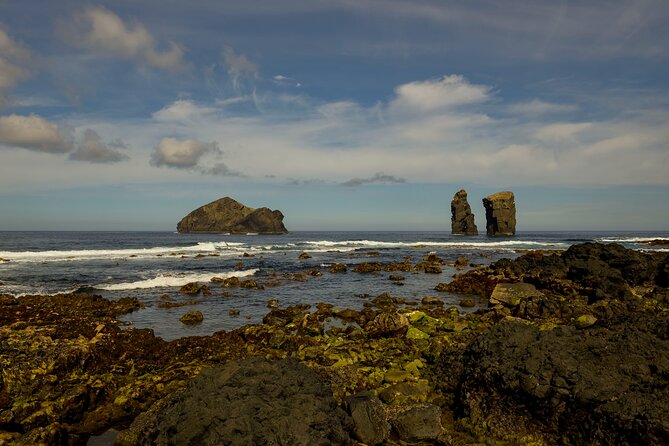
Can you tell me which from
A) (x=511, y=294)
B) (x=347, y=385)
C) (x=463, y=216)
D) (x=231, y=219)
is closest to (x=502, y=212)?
(x=463, y=216)

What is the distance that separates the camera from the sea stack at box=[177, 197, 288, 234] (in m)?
176

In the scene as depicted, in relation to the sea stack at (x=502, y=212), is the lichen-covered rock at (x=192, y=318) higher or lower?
lower

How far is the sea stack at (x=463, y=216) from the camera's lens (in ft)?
518

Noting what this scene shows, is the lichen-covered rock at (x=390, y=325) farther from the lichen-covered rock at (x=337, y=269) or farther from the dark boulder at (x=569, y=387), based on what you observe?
the lichen-covered rock at (x=337, y=269)

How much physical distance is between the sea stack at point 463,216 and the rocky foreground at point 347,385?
146506mm

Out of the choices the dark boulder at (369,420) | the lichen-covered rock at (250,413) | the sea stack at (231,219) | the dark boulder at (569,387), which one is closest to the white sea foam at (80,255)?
the lichen-covered rock at (250,413)

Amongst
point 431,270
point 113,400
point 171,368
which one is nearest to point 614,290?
point 431,270

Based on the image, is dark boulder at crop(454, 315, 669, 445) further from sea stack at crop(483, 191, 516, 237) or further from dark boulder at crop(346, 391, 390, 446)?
sea stack at crop(483, 191, 516, 237)

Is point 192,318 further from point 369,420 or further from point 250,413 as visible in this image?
point 250,413

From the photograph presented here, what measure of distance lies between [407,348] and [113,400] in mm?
8839

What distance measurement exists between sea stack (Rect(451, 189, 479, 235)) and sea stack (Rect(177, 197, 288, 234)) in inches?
2957

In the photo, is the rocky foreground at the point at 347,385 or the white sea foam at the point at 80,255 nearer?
the rocky foreground at the point at 347,385

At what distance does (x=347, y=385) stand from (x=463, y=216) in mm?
156638

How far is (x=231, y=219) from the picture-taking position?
7072 inches
